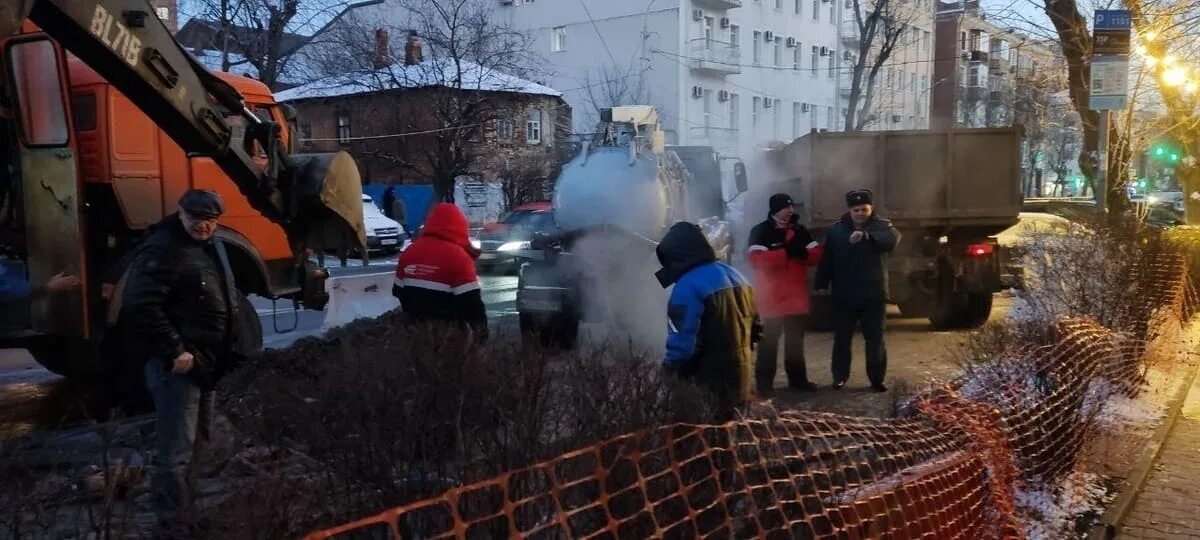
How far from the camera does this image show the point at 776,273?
7.75 m

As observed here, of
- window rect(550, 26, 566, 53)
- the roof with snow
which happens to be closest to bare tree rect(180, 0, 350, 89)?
the roof with snow

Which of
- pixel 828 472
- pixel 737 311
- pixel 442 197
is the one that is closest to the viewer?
pixel 828 472

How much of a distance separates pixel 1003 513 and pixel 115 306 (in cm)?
506

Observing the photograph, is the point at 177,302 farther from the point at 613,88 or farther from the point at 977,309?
the point at 613,88

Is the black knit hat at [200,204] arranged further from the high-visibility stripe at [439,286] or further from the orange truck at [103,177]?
the orange truck at [103,177]

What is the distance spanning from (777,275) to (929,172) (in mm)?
4262

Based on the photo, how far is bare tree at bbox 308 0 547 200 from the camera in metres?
29.5

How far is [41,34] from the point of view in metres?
6.71

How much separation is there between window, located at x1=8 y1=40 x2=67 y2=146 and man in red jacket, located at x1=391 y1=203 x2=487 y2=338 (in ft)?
9.66

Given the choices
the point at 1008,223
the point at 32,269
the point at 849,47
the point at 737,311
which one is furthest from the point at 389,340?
the point at 849,47

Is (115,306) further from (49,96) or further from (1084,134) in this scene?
(1084,134)

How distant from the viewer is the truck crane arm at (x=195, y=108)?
→ 5043mm

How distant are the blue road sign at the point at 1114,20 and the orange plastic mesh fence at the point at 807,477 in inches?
211

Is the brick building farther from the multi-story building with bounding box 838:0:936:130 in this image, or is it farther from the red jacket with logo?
the red jacket with logo
